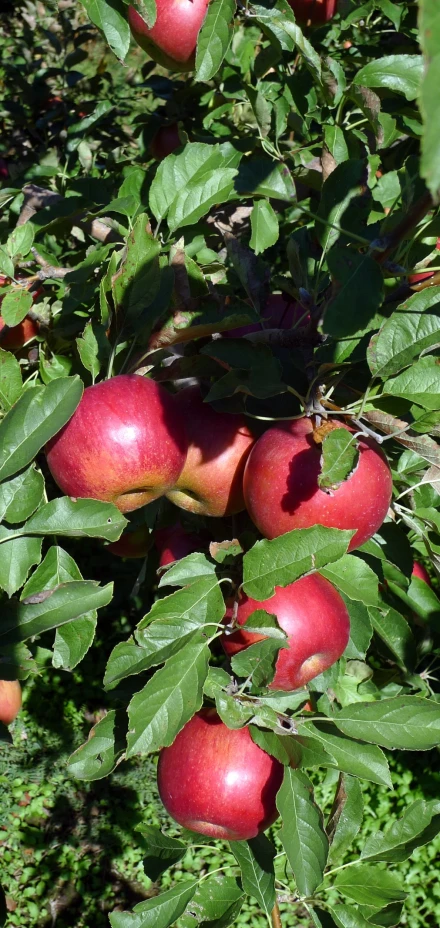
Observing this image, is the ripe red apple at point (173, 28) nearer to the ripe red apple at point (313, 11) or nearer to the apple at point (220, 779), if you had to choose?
the ripe red apple at point (313, 11)

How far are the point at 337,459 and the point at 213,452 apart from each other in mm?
303

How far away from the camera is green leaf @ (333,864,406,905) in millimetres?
1327

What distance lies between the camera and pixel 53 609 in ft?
3.59

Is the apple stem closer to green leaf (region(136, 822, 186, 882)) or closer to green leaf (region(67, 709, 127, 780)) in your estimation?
green leaf (region(136, 822, 186, 882))

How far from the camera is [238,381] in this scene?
3.51 feet

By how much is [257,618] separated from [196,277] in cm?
52

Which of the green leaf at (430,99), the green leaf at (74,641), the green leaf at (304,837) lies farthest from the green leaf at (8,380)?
the green leaf at (430,99)

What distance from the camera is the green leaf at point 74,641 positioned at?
1.19 m

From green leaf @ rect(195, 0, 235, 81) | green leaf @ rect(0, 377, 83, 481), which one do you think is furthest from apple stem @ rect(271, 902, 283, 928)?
green leaf @ rect(195, 0, 235, 81)

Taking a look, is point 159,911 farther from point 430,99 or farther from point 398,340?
point 430,99

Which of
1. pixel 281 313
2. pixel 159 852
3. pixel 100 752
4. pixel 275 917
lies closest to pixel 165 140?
pixel 281 313

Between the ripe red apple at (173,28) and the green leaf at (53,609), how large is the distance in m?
1.03

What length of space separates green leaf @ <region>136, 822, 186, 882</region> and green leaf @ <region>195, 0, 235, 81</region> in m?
1.22

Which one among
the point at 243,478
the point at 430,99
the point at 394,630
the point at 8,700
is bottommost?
the point at 8,700
